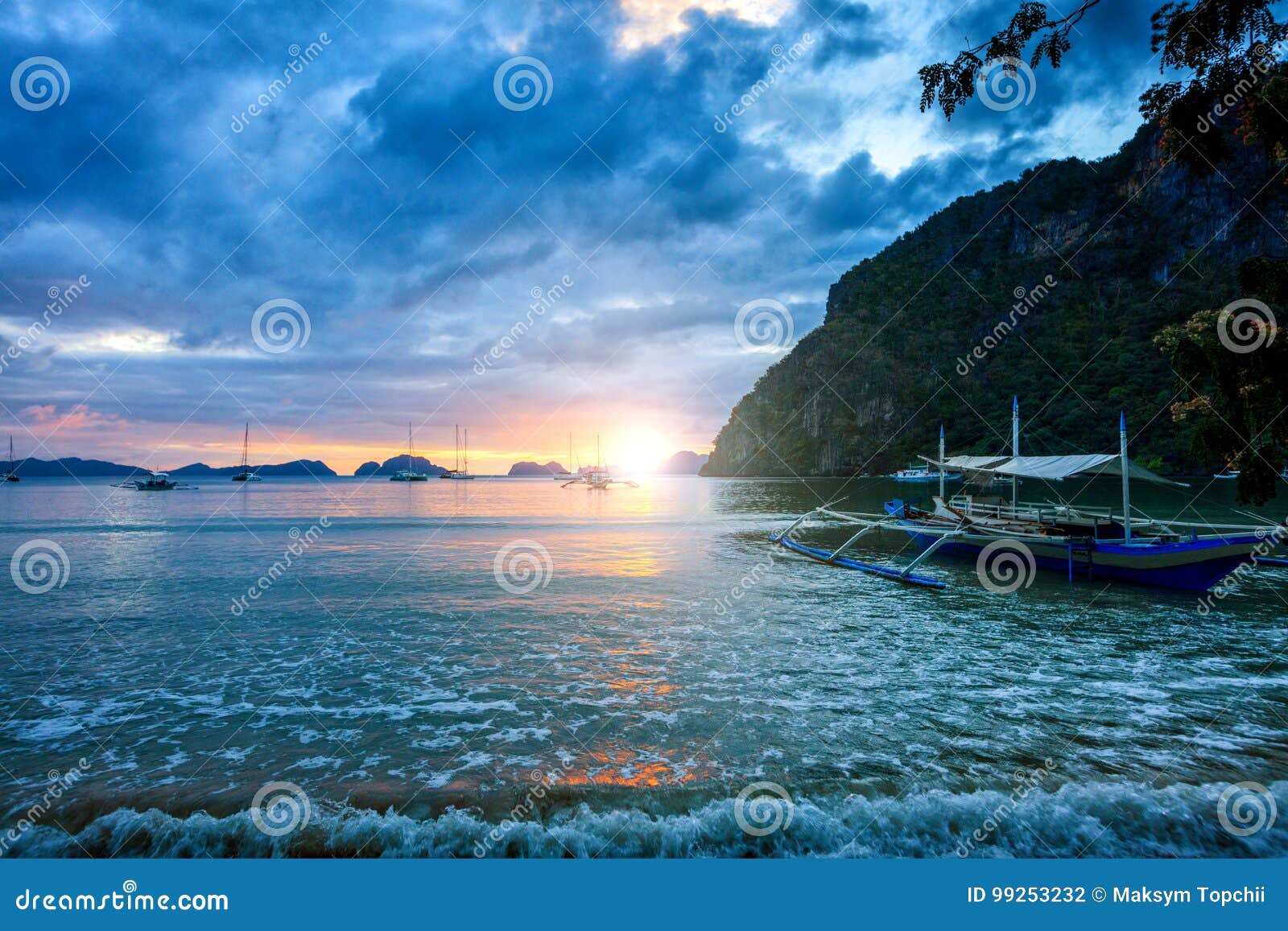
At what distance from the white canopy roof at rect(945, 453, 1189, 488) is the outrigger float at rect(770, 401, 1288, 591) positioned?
3 cm

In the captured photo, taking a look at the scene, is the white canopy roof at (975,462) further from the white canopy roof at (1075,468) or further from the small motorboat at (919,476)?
the small motorboat at (919,476)

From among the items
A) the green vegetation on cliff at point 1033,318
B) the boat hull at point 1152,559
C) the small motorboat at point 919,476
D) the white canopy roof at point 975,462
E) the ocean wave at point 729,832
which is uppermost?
the green vegetation on cliff at point 1033,318

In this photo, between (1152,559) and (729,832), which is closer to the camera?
(729,832)

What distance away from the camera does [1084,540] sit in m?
19.7

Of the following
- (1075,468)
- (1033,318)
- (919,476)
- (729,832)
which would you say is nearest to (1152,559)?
(1075,468)

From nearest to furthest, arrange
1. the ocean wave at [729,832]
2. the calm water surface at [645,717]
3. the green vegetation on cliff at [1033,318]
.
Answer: the ocean wave at [729,832] < the calm water surface at [645,717] < the green vegetation on cliff at [1033,318]

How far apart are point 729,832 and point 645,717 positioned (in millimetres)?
3151

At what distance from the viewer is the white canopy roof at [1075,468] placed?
19184mm

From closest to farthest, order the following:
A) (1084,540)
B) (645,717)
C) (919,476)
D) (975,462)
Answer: (645,717) < (1084,540) < (975,462) < (919,476)

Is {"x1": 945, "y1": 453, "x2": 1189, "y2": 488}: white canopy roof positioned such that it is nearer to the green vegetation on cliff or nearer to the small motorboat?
the green vegetation on cliff

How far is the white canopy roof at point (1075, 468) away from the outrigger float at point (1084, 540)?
34 mm

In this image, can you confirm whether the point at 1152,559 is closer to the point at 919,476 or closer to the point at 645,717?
the point at 645,717

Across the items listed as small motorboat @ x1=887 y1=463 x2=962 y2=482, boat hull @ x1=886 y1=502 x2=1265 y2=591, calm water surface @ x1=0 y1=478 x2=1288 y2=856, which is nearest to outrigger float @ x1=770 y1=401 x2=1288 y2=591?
boat hull @ x1=886 y1=502 x2=1265 y2=591

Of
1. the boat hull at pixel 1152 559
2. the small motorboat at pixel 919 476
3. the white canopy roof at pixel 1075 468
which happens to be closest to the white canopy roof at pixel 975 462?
the white canopy roof at pixel 1075 468
